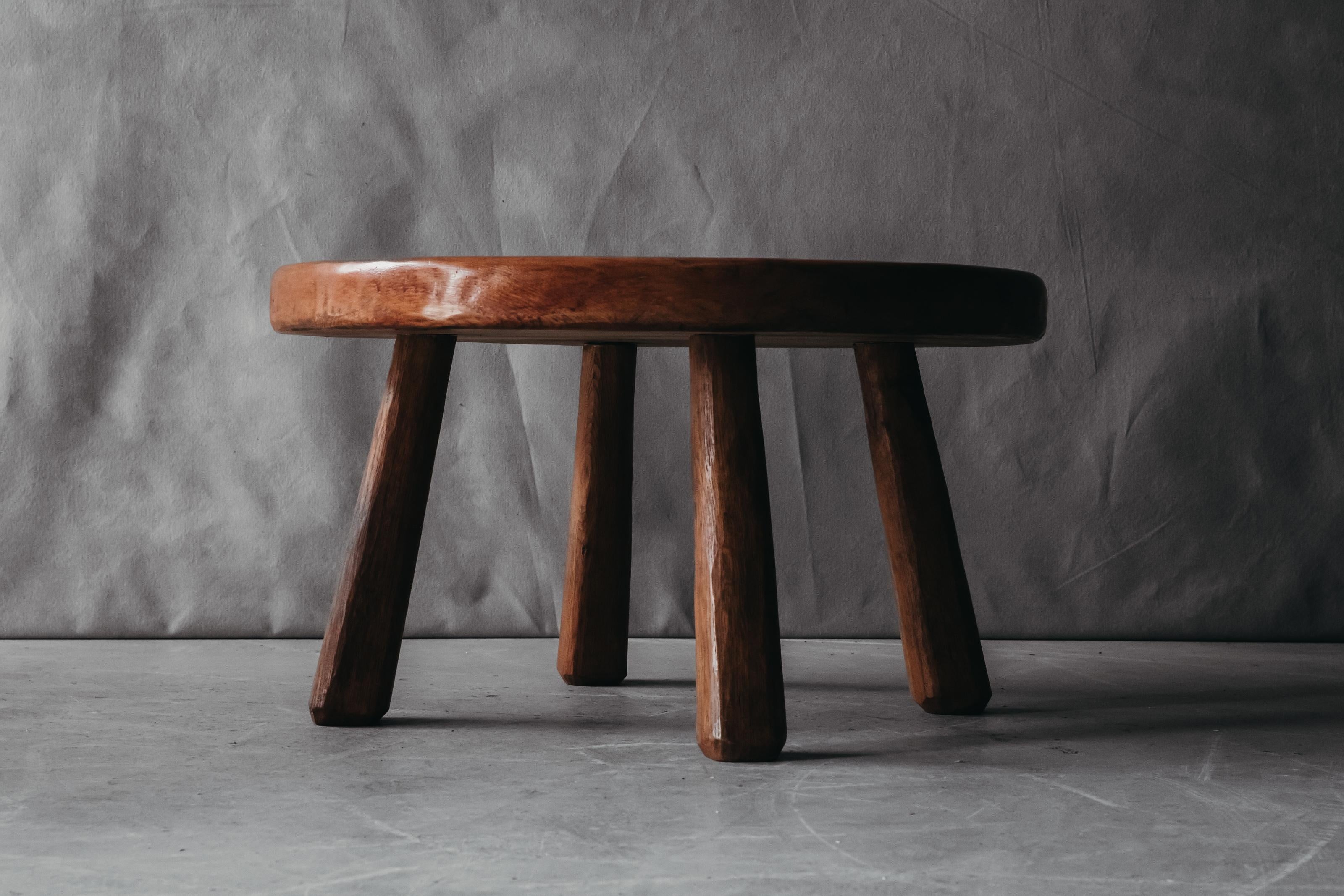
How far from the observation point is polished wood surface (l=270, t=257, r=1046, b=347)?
97 centimetres

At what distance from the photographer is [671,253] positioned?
1.73 metres

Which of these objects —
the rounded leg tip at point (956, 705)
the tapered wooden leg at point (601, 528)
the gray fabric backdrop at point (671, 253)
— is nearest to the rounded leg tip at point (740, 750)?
the rounded leg tip at point (956, 705)

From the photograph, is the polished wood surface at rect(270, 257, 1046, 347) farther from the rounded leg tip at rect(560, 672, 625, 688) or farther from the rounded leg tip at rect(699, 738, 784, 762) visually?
the rounded leg tip at rect(560, 672, 625, 688)

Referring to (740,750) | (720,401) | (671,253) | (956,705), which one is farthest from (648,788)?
(671,253)

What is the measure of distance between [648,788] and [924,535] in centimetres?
40

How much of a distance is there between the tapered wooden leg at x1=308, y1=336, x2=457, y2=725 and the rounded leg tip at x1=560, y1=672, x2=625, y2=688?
0.95 feet

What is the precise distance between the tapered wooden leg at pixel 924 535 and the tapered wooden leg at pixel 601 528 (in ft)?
0.90

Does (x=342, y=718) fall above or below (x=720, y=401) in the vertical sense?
below

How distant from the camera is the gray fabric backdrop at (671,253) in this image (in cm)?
171

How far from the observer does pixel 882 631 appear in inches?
69.4

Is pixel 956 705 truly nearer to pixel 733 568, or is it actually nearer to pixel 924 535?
pixel 924 535

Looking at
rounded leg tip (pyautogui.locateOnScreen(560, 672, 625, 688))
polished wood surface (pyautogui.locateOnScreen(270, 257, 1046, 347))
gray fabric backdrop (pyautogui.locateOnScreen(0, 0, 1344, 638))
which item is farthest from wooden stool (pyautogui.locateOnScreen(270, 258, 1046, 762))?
gray fabric backdrop (pyautogui.locateOnScreen(0, 0, 1344, 638))

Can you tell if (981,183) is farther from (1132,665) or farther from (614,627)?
(614,627)

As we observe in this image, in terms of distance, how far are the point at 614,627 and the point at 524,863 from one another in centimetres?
63
